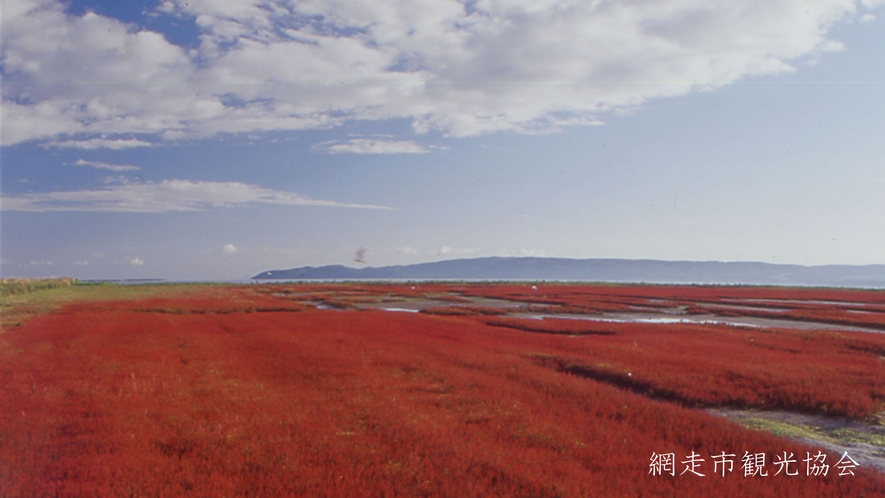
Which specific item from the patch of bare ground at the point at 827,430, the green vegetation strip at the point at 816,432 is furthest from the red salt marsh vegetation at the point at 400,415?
the green vegetation strip at the point at 816,432

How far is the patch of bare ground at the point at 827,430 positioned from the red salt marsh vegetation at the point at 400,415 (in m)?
0.70

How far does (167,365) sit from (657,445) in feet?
43.5

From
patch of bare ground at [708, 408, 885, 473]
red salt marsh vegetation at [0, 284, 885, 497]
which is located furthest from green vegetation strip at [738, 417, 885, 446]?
red salt marsh vegetation at [0, 284, 885, 497]

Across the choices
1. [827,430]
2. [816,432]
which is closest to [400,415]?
[816,432]

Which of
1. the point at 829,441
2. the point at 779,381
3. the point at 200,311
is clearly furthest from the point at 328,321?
the point at 829,441

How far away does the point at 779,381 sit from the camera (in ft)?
49.9

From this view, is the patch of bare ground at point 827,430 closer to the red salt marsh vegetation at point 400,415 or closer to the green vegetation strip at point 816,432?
the green vegetation strip at point 816,432

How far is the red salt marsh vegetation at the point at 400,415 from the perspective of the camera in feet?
24.1

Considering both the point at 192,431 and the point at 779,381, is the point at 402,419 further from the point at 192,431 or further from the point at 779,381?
the point at 779,381

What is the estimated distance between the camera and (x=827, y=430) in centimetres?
1158

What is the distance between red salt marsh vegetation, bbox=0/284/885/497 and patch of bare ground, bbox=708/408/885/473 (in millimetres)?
696

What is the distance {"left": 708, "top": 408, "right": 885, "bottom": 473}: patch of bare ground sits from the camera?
10.0 m

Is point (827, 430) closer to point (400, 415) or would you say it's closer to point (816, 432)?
point (816, 432)

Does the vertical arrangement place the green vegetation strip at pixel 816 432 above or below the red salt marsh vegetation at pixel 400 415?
below
